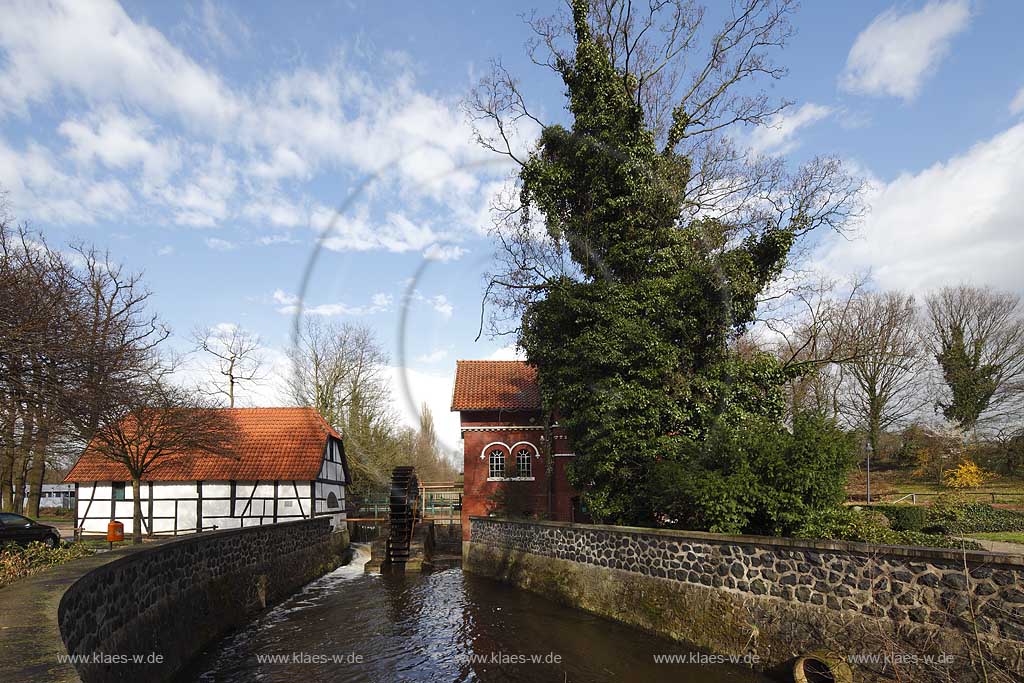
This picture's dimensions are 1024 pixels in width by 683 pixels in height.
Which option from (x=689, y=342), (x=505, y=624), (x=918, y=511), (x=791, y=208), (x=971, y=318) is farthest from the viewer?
(x=971, y=318)

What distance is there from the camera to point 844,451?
440 inches

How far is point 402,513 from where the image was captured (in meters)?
26.8

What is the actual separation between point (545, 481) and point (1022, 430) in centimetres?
2875

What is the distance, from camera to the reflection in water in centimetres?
953

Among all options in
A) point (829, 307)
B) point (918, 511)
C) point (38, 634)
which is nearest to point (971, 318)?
point (829, 307)

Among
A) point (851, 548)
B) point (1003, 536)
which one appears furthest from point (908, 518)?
point (851, 548)

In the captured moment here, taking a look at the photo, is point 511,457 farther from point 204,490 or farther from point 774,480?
point 774,480

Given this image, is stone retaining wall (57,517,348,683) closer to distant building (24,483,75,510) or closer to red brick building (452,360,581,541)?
red brick building (452,360,581,541)

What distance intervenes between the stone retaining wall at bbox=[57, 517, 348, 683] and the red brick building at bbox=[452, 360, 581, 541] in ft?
31.8

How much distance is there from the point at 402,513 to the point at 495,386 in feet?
23.8

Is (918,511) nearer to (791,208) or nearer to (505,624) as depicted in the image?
(791,208)

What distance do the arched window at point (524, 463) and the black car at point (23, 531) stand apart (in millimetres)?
16767

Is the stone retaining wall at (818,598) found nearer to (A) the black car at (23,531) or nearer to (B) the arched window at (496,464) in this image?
(B) the arched window at (496,464)

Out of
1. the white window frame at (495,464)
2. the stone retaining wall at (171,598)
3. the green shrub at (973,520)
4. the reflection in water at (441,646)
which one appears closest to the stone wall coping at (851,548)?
the reflection in water at (441,646)
